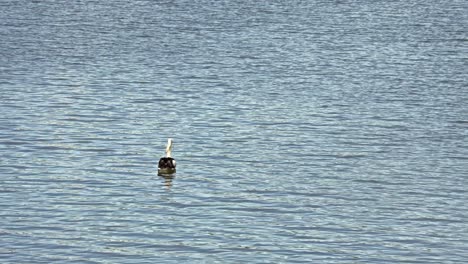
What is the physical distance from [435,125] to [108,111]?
52.9ft

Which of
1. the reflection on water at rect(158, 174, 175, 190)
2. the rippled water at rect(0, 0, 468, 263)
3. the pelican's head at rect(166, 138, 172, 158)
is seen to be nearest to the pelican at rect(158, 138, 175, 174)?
the reflection on water at rect(158, 174, 175, 190)

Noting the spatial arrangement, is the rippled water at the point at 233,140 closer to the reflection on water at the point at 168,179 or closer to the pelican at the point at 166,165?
the reflection on water at the point at 168,179

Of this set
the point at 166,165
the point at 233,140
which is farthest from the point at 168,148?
the point at 233,140

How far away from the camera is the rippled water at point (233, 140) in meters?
42.5

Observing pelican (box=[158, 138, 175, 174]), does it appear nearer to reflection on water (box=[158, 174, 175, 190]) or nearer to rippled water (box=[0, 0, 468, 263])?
reflection on water (box=[158, 174, 175, 190])

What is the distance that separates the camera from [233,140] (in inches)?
2299

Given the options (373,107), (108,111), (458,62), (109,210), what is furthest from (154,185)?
(458,62)

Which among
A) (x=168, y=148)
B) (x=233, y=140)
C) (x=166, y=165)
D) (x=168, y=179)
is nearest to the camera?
(x=168, y=179)

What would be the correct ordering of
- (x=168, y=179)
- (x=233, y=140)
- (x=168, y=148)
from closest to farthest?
1. (x=168, y=179)
2. (x=168, y=148)
3. (x=233, y=140)

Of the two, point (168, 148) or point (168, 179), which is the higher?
point (168, 148)

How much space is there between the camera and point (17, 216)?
146 feet

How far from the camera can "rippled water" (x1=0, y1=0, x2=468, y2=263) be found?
42469mm

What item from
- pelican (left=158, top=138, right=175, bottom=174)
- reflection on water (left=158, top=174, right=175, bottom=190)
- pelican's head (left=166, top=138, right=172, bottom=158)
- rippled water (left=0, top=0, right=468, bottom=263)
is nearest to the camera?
rippled water (left=0, top=0, right=468, bottom=263)

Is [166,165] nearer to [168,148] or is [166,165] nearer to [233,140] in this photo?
[168,148]
